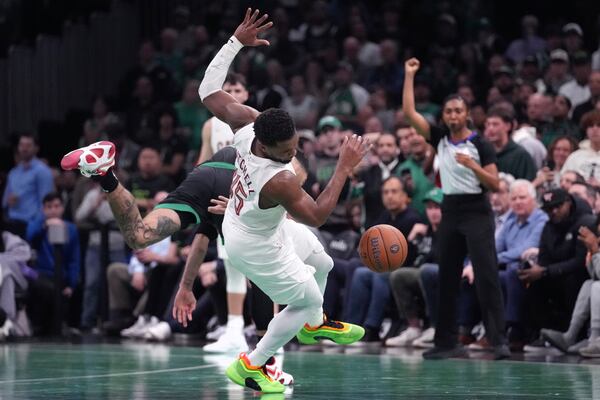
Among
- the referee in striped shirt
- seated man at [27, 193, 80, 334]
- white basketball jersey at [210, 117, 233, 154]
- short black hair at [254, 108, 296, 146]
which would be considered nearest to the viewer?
short black hair at [254, 108, 296, 146]

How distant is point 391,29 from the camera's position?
18.0m

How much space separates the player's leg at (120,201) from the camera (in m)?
7.51

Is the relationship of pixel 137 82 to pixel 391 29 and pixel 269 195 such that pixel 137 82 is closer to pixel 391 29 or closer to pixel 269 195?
pixel 391 29

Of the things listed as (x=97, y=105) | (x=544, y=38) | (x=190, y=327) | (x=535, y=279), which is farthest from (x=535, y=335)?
(x=97, y=105)

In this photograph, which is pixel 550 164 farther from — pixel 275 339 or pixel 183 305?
pixel 275 339

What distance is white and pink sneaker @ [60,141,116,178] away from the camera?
7.47 metres

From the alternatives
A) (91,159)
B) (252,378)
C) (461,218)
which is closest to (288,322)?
(252,378)

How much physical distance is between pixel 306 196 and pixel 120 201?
4.30ft

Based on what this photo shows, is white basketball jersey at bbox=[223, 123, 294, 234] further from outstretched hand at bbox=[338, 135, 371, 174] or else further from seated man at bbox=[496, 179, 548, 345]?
seated man at bbox=[496, 179, 548, 345]

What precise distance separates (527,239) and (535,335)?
97 cm

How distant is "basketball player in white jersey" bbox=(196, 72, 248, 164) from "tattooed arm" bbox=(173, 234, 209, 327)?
5.54ft

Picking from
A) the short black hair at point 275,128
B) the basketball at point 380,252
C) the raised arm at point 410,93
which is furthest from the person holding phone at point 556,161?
the short black hair at point 275,128

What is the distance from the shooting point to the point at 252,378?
783 cm

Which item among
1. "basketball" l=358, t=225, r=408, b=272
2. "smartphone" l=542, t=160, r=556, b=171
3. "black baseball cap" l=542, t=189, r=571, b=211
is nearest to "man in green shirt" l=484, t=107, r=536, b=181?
"smartphone" l=542, t=160, r=556, b=171
